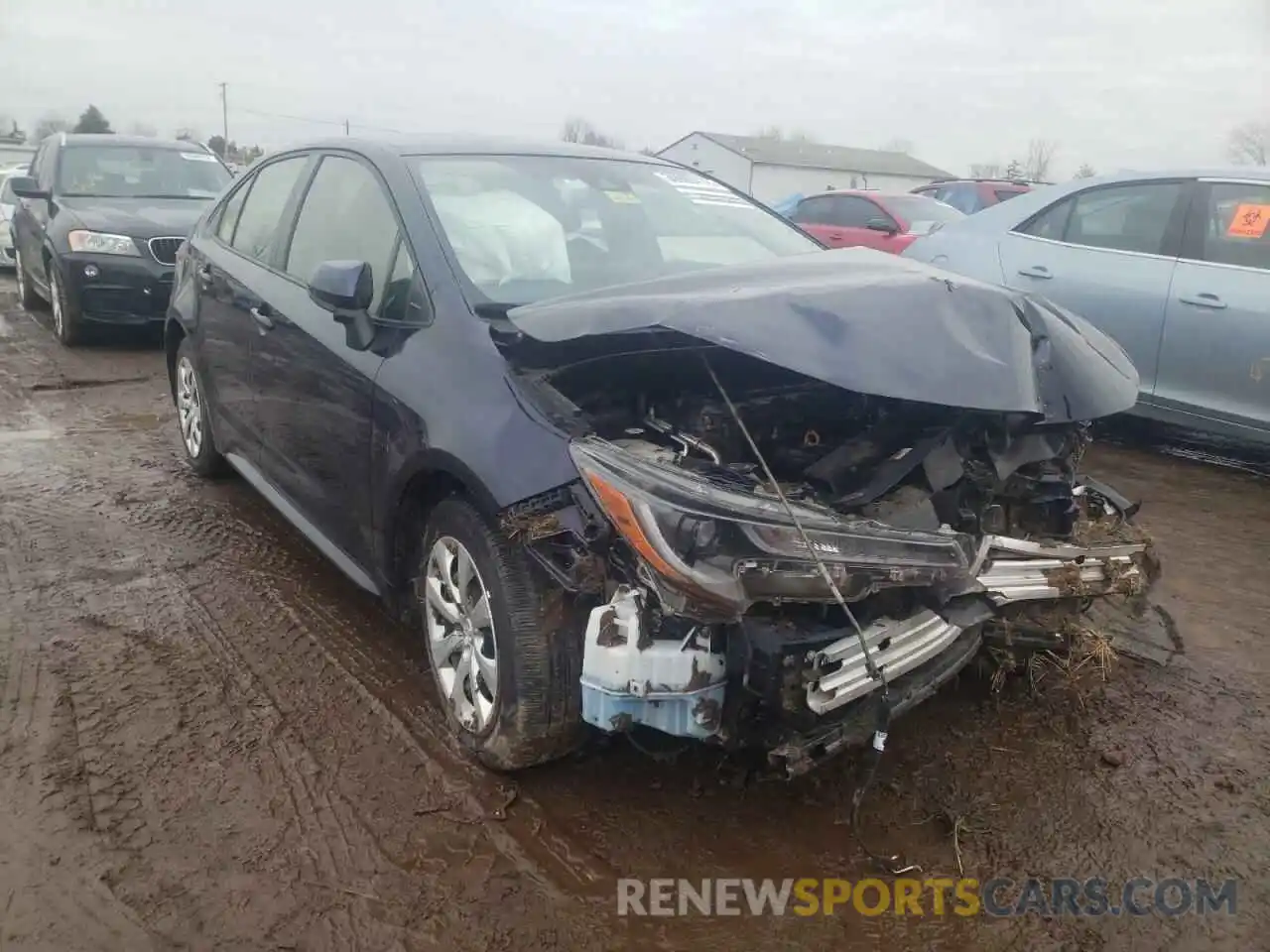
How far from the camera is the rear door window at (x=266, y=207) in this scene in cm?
421

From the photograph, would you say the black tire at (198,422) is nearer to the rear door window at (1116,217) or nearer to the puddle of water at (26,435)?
the puddle of water at (26,435)

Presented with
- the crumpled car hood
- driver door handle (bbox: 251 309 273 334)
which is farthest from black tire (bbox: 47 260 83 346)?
the crumpled car hood

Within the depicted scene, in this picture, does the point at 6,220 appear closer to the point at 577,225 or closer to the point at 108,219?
the point at 108,219

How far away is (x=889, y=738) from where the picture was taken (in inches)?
118

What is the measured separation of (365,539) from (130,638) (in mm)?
986

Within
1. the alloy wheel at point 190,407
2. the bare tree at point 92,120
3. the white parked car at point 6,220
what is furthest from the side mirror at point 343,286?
the bare tree at point 92,120

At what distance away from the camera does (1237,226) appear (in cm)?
526

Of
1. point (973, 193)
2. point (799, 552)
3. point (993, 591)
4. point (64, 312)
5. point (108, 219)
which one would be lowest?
point (64, 312)

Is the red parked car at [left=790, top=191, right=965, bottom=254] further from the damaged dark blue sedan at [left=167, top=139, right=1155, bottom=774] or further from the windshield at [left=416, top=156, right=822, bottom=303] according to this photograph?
the damaged dark blue sedan at [left=167, top=139, right=1155, bottom=774]

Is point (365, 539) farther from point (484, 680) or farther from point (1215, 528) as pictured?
point (1215, 528)

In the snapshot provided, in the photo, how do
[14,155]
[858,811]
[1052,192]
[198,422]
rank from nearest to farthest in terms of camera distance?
[858,811]
[198,422]
[1052,192]
[14,155]

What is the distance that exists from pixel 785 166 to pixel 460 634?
53.5 m

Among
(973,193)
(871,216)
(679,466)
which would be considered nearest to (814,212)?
(871,216)

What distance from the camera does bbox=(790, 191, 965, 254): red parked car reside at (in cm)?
1125
